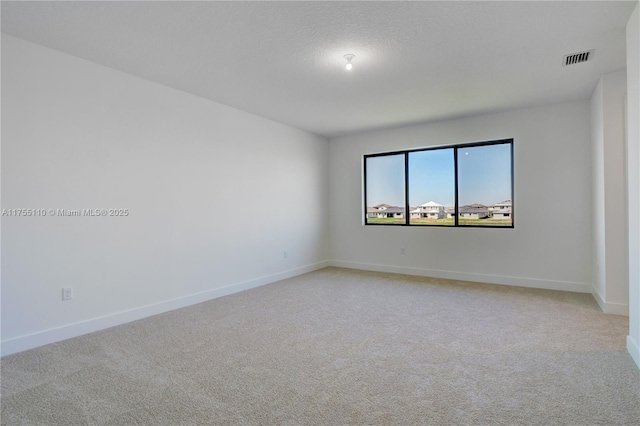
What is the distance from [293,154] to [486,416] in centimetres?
470

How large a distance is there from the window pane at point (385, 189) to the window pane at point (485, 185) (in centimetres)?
102

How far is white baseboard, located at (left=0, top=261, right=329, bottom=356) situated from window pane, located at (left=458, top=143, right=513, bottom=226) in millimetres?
3432

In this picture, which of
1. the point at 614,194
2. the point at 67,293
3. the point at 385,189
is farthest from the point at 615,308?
the point at 67,293

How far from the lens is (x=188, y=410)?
1.89 meters

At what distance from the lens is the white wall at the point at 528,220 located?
4.46 metres

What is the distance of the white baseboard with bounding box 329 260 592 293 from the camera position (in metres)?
4.52

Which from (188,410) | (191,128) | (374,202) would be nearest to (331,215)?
(374,202)

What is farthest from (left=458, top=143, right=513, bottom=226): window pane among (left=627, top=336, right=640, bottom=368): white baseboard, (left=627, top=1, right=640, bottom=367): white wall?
(left=627, top=336, right=640, bottom=368): white baseboard

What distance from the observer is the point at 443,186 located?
18.3 feet

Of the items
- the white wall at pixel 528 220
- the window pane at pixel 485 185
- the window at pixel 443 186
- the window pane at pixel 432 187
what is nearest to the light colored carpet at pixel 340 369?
the white wall at pixel 528 220

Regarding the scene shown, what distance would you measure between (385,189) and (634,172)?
3882 millimetres

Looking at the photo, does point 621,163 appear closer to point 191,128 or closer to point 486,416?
point 486,416

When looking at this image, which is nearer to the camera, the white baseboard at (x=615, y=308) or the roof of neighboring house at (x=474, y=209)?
the white baseboard at (x=615, y=308)

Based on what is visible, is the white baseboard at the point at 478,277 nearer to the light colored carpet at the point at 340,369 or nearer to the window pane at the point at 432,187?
the window pane at the point at 432,187
